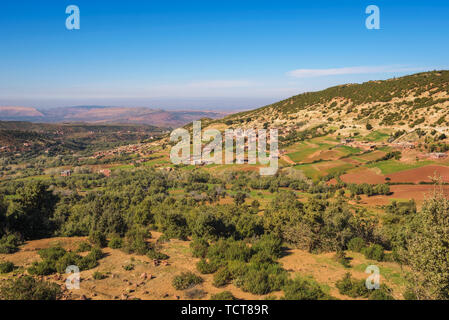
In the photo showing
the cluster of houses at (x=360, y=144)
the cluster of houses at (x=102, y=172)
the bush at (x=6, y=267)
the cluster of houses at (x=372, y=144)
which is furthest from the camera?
the cluster of houses at (x=102, y=172)

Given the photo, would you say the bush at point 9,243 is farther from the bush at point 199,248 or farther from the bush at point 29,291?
the bush at point 199,248

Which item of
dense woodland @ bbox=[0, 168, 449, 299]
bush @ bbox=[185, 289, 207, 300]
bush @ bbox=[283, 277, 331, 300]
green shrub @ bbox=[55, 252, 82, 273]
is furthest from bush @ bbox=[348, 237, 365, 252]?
green shrub @ bbox=[55, 252, 82, 273]

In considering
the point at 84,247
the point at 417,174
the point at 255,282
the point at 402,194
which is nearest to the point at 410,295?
the point at 255,282

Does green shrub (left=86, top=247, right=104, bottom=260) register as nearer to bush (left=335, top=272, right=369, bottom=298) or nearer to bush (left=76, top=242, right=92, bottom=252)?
bush (left=76, top=242, right=92, bottom=252)

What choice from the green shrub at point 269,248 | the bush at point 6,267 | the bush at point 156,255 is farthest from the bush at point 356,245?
the bush at point 6,267

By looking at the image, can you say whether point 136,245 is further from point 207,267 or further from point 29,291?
point 29,291

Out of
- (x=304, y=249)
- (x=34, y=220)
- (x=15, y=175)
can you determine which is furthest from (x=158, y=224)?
(x=15, y=175)

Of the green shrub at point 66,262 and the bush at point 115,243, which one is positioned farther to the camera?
the bush at point 115,243
